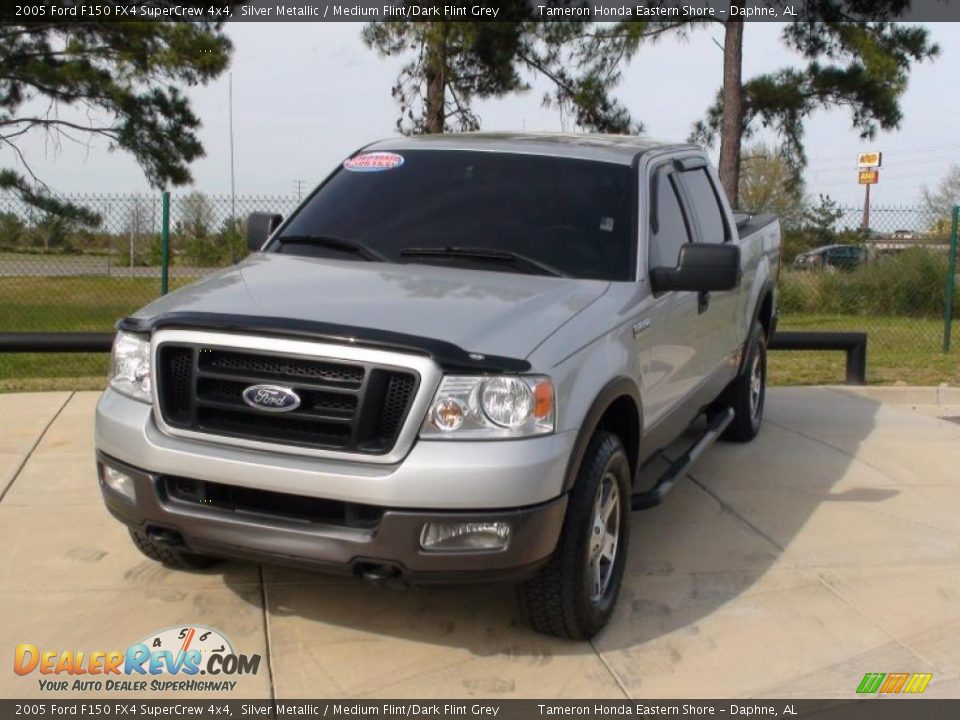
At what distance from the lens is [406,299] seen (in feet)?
14.6

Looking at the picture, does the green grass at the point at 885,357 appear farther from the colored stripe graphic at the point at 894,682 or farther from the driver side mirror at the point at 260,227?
the colored stripe graphic at the point at 894,682

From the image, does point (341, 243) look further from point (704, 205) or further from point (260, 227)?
point (704, 205)

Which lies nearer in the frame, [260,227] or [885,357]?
[260,227]

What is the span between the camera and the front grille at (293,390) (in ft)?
13.0

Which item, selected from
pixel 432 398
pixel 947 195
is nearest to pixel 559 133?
pixel 432 398

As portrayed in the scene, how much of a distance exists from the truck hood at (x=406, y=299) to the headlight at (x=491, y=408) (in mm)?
119

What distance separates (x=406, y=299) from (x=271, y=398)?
693 millimetres

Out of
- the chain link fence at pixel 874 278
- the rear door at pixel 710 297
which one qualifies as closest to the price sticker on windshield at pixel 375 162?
the rear door at pixel 710 297

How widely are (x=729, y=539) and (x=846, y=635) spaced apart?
1179 mm

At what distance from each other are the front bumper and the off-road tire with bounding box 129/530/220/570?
903mm

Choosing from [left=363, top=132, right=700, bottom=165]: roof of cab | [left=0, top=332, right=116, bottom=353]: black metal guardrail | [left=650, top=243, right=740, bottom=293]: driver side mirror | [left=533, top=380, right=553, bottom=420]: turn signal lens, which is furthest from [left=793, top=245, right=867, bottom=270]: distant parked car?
[left=533, top=380, right=553, bottom=420]: turn signal lens

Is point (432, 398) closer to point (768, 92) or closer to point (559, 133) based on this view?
point (559, 133)

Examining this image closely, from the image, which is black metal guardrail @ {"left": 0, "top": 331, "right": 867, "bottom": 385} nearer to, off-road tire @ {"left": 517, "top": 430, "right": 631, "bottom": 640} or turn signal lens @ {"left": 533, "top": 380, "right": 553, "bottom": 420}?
off-road tire @ {"left": 517, "top": 430, "right": 631, "bottom": 640}

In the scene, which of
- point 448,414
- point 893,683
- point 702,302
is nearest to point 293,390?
point 448,414
